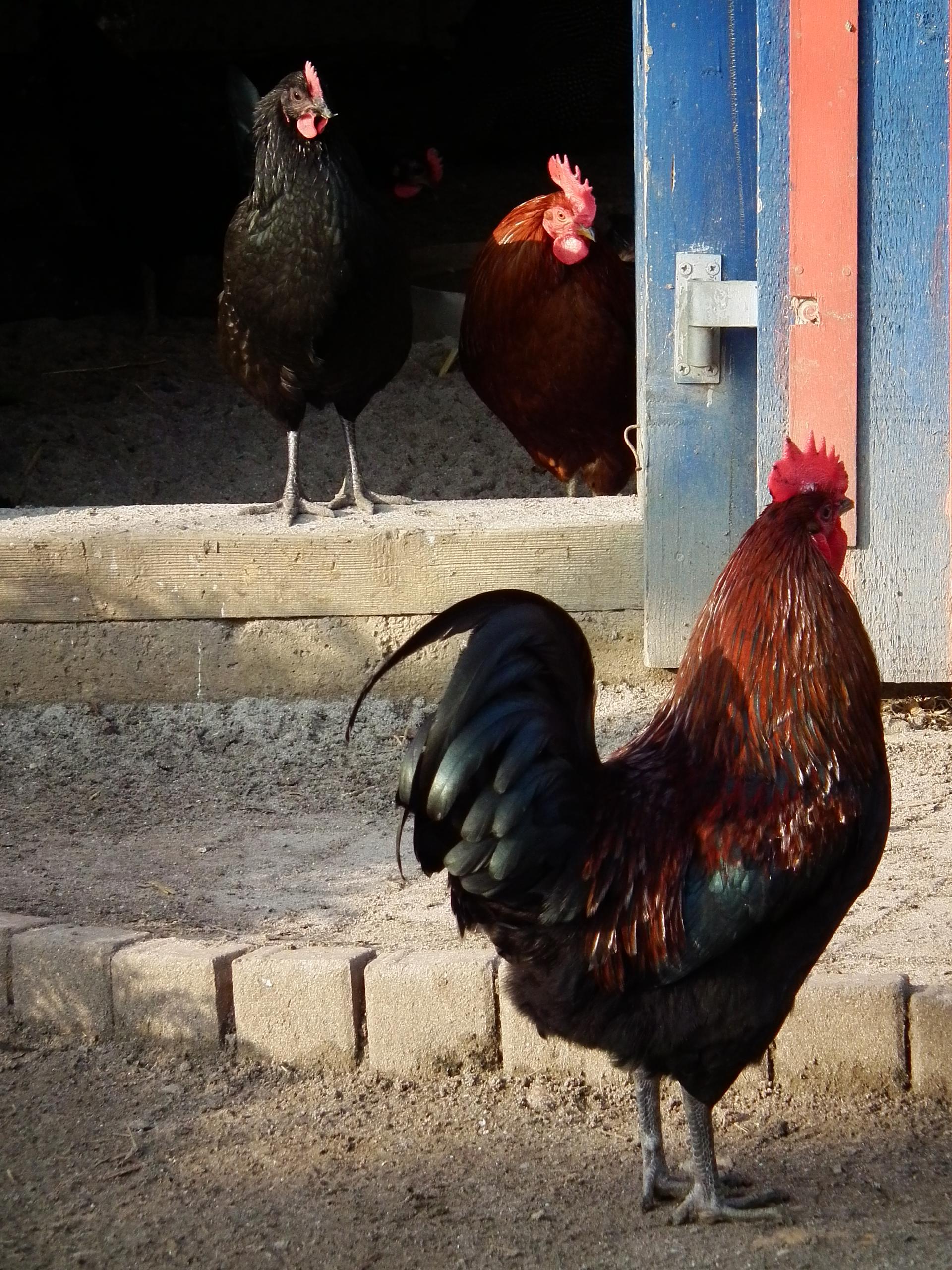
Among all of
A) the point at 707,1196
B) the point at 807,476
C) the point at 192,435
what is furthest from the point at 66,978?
the point at 192,435

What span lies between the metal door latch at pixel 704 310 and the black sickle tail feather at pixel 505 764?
230 centimetres

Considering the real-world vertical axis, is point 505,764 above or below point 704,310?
below

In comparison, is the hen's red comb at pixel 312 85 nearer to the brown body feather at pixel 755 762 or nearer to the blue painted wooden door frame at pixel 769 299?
the blue painted wooden door frame at pixel 769 299

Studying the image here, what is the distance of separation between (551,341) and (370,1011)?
10.0 feet

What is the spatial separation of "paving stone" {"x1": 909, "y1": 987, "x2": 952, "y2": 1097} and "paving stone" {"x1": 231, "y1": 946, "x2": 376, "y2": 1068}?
3.76ft

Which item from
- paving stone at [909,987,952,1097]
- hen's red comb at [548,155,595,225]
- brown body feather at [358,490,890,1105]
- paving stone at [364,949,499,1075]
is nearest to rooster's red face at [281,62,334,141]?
hen's red comb at [548,155,595,225]

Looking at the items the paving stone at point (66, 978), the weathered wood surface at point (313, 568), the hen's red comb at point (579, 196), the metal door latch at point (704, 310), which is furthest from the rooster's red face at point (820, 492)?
the hen's red comb at point (579, 196)

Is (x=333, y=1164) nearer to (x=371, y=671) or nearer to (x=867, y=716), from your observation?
(x=867, y=716)

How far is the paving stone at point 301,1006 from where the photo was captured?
3201mm

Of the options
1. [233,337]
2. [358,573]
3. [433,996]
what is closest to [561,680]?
[433,996]

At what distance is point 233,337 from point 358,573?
107 centimetres

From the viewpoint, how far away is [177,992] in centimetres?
327

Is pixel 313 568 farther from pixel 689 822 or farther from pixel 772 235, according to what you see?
pixel 689 822

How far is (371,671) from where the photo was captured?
4898mm
